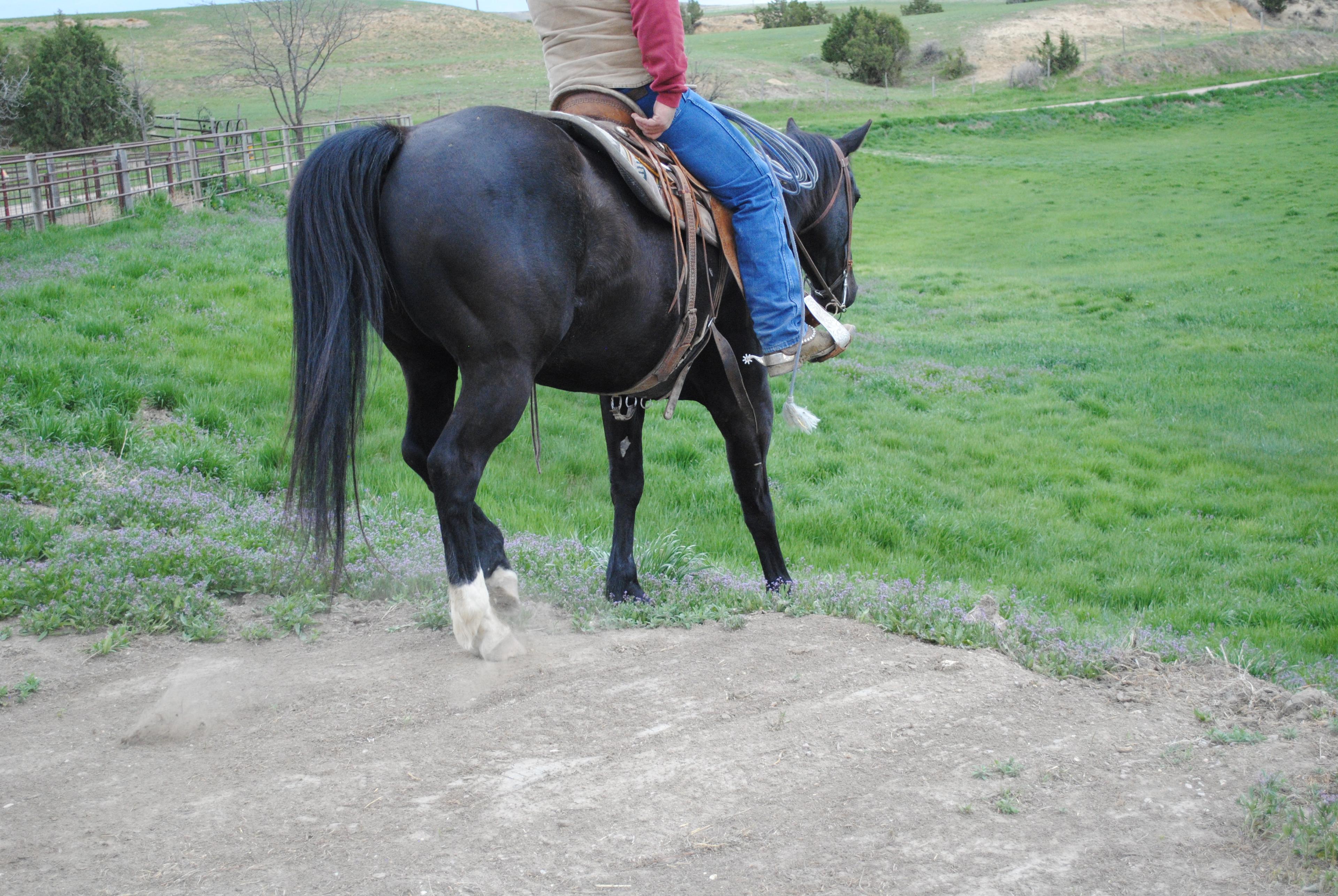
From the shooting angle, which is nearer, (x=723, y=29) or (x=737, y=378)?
(x=737, y=378)

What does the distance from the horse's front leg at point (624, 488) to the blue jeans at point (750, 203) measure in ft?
3.12

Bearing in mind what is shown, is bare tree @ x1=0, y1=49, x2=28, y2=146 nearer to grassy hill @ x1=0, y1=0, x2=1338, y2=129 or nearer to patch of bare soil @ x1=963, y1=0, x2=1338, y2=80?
grassy hill @ x1=0, y1=0, x2=1338, y2=129

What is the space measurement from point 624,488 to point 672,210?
1.69 metres

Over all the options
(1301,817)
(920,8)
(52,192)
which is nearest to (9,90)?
(52,192)

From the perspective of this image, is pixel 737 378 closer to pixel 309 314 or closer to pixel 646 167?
pixel 646 167

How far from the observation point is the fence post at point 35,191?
54.0 feet

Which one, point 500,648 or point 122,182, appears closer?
point 500,648

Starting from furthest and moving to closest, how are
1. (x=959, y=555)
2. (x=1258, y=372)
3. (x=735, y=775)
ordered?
1. (x=1258, y=372)
2. (x=959, y=555)
3. (x=735, y=775)

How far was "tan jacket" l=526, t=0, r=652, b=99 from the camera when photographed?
4.59 metres

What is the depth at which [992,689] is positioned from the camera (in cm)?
400

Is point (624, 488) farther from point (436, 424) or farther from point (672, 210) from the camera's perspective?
point (672, 210)

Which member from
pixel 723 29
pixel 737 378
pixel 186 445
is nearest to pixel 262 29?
pixel 186 445

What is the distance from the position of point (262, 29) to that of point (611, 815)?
5021 centimetres

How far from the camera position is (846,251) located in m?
6.36
